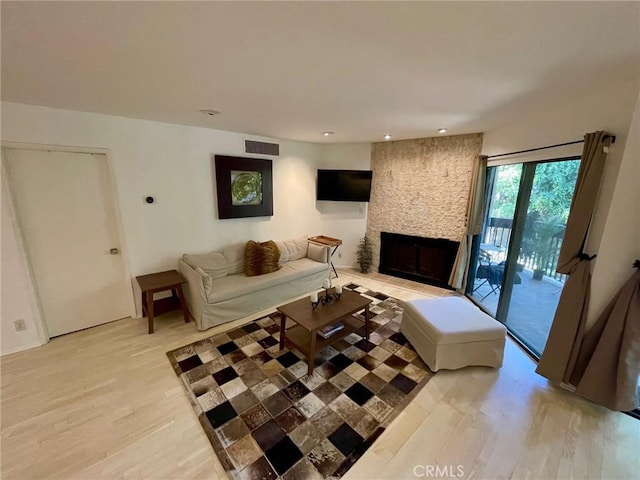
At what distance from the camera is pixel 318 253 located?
172 inches

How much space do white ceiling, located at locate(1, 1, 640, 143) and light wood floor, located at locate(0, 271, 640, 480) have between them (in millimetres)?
2429

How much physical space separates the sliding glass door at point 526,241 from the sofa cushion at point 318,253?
7.82ft

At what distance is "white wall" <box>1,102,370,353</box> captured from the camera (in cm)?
252

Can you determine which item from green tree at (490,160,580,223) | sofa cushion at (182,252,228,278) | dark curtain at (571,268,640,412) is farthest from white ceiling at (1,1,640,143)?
sofa cushion at (182,252,228,278)

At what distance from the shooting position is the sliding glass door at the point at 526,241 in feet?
8.27

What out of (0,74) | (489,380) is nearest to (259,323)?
(489,380)

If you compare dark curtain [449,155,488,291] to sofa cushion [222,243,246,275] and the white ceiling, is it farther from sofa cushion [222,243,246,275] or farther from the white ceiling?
sofa cushion [222,243,246,275]

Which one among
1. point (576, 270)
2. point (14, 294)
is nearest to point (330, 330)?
point (576, 270)

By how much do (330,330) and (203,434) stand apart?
1.32 meters

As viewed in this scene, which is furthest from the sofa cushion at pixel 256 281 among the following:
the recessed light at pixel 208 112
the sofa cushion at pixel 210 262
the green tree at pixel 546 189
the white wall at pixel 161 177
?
the green tree at pixel 546 189

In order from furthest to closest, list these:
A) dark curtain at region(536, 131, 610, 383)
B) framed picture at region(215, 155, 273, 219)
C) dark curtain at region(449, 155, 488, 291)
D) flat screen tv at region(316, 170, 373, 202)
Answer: flat screen tv at region(316, 170, 373, 202), framed picture at region(215, 155, 273, 219), dark curtain at region(449, 155, 488, 291), dark curtain at region(536, 131, 610, 383)

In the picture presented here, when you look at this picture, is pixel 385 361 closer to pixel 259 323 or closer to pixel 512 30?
pixel 259 323

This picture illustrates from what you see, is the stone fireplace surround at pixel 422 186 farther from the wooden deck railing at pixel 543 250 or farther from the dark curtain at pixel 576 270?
the dark curtain at pixel 576 270

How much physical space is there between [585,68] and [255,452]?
3.30 m
